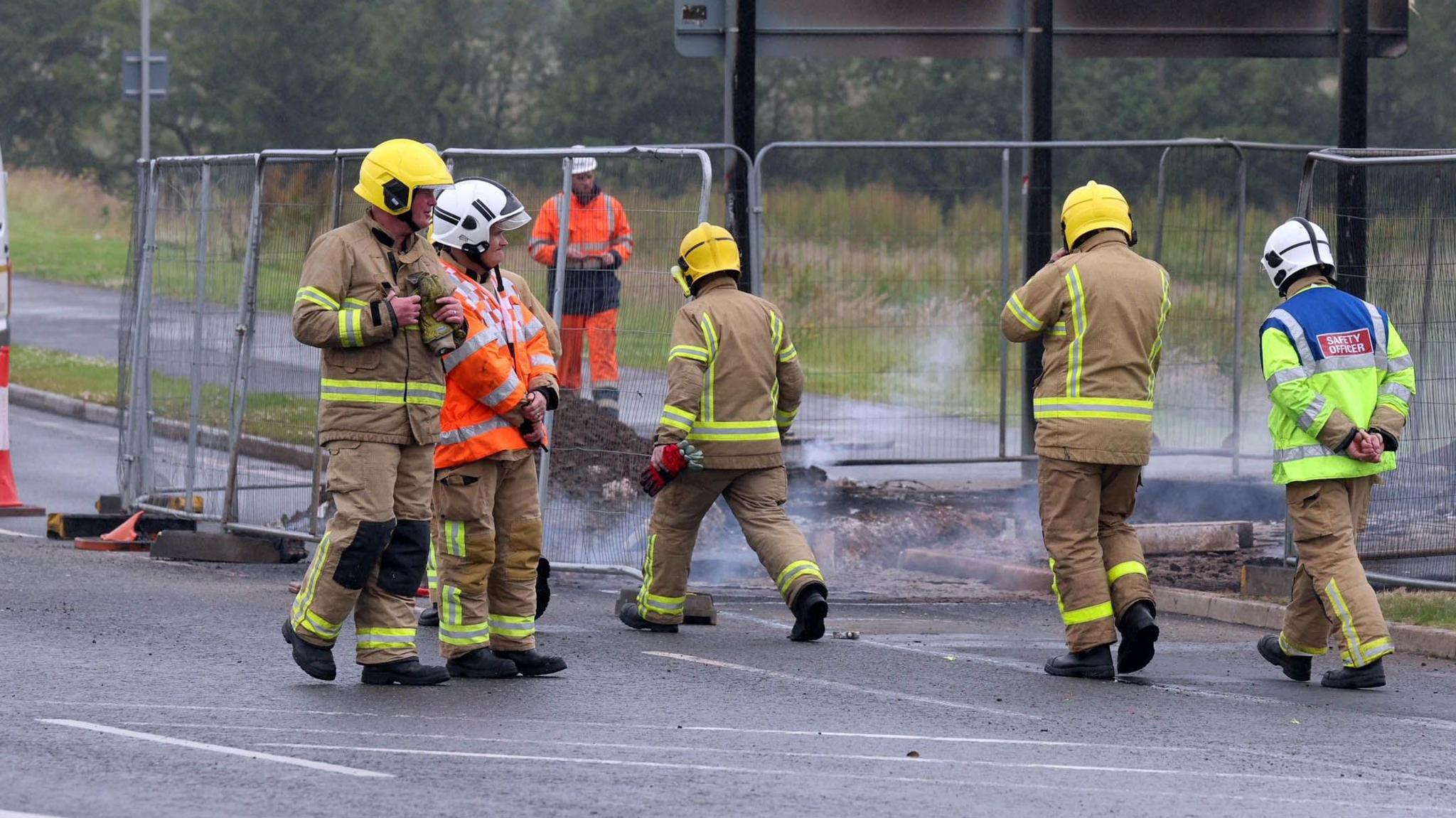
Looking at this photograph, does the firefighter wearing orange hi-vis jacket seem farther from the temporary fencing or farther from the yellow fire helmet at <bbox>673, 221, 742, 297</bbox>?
the temporary fencing

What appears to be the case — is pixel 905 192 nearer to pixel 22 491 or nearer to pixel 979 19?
pixel 979 19

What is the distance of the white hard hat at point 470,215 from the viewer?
765 centimetres

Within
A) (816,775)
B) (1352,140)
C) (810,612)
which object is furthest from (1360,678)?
(1352,140)

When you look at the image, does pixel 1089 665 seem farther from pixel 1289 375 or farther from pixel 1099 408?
pixel 1289 375

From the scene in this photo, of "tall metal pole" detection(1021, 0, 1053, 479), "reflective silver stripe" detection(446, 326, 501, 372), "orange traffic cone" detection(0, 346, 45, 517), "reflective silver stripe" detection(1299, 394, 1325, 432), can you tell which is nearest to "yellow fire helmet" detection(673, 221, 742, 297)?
"reflective silver stripe" detection(446, 326, 501, 372)

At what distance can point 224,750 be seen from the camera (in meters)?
6.11

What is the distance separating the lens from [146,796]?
547 cm

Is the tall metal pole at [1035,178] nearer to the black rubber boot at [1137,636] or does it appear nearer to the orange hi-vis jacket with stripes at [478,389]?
the black rubber boot at [1137,636]

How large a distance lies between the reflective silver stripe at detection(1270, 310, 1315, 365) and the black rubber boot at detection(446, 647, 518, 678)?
3.20m

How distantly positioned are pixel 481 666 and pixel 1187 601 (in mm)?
3868

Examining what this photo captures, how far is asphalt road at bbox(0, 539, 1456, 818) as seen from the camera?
5.68 metres

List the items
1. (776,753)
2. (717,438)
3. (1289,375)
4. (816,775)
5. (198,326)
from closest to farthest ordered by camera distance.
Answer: (816,775)
(776,753)
(1289,375)
(717,438)
(198,326)

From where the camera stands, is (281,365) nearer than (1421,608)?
No

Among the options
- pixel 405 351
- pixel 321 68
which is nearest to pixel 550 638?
pixel 405 351
